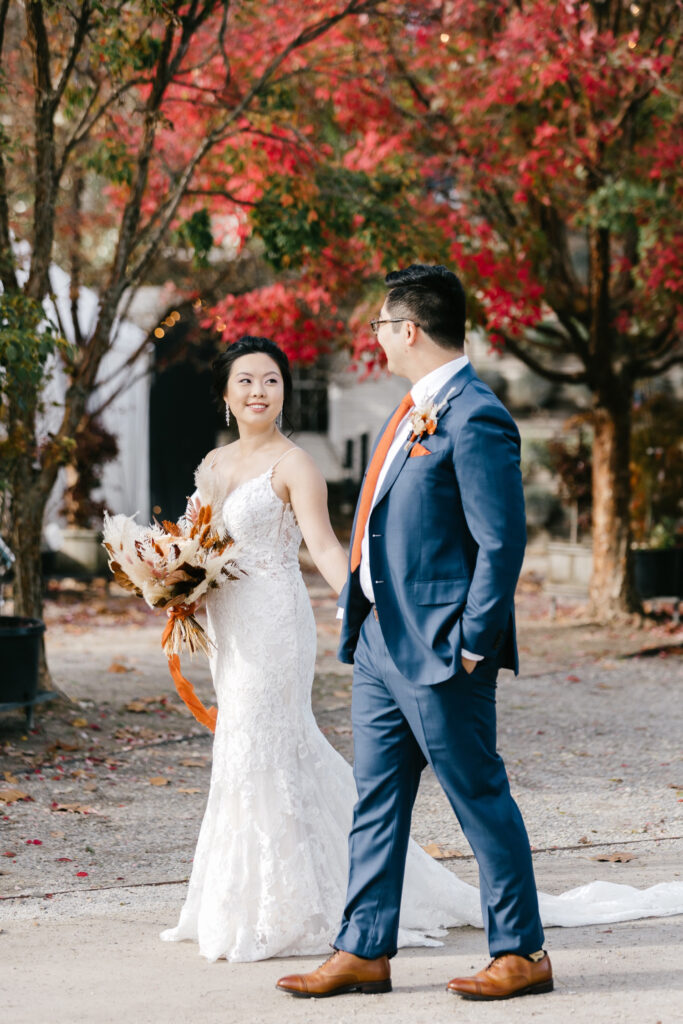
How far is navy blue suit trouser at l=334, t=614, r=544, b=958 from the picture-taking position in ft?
12.2

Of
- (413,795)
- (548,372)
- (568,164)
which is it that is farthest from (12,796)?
(548,372)

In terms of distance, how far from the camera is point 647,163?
36.2 ft

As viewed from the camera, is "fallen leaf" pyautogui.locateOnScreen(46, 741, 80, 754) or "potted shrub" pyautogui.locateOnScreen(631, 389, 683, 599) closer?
"fallen leaf" pyautogui.locateOnScreen(46, 741, 80, 754)

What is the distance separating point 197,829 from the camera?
5.93 m

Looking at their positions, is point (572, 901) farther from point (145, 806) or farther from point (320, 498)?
point (145, 806)

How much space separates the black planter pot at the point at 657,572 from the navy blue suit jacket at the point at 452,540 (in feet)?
30.1

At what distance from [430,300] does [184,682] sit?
5.91 ft

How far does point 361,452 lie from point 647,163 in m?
11.5

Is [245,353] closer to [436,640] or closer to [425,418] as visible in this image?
[425,418]

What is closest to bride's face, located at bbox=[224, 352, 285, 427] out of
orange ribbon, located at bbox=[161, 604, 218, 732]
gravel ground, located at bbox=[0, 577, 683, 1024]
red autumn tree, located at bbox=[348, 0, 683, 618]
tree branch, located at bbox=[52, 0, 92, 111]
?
orange ribbon, located at bbox=[161, 604, 218, 732]

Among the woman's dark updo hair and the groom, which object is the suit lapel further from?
the woman's dark updo hair

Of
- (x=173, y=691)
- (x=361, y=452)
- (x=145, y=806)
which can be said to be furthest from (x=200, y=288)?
(x=145, y=806)

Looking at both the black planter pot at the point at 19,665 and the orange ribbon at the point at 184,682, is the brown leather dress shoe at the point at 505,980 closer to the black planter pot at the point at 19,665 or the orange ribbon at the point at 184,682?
the orange ribbon at the point at 184,682

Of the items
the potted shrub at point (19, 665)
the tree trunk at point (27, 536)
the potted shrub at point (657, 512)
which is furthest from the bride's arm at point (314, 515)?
the potted shrub at point (657, 512)
